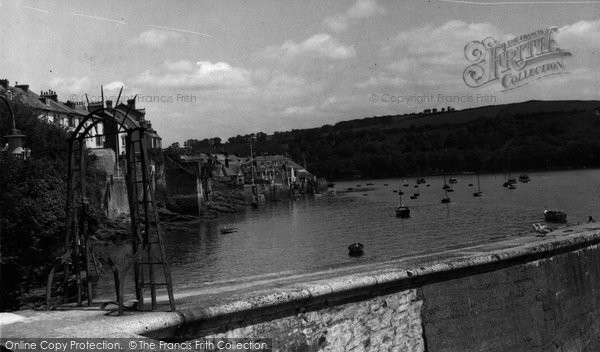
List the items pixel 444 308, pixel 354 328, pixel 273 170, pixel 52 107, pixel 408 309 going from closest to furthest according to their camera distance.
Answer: pixel 354 328 < pixel 408 309 < pixel 444 308 < pixel 52 107 < pixel 273 170

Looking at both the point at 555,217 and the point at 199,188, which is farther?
the point at 199,188

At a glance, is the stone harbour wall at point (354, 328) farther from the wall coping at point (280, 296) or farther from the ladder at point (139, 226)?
the ladder at point (139, 226)

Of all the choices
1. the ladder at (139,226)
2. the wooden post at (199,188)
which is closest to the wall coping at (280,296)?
the ladder at (139,226)

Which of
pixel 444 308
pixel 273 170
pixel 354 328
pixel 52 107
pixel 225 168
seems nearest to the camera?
pixel 354 328

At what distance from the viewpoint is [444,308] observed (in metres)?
9.08

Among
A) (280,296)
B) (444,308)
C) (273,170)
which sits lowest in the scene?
(444,308)

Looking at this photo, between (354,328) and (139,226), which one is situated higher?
(139,226)

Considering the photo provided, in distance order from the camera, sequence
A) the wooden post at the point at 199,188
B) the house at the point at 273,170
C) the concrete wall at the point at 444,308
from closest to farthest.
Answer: the concrete wall at the point at 444,308, the wooden post at the point at 199,188, the house at the point at 273,170

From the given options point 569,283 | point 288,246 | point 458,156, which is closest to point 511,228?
point 288,246

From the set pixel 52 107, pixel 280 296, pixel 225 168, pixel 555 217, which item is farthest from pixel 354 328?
pixel 225 168

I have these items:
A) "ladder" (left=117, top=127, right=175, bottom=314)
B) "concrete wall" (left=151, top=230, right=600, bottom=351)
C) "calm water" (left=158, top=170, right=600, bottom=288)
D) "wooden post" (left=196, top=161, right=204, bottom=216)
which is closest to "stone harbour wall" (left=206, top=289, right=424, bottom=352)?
"concrete wall" (left=151, top=230, right=600, bottom=351)

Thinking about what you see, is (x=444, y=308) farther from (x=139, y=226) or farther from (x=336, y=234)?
(x=336, y=234)

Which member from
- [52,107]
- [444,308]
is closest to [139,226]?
[444,308]

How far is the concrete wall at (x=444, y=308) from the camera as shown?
7.15 meters
